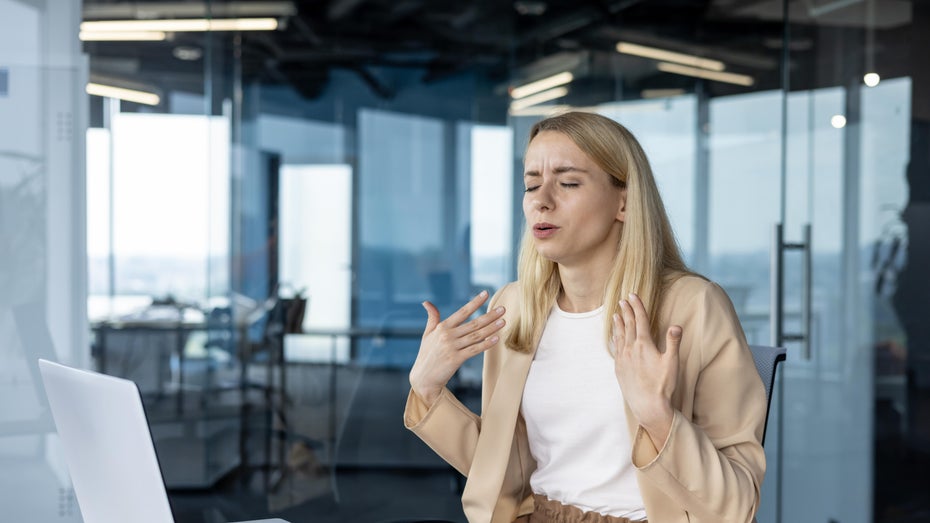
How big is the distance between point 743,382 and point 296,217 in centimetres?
340

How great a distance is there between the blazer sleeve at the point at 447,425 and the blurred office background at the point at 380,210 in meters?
1.76

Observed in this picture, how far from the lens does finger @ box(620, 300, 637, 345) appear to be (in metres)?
1.49

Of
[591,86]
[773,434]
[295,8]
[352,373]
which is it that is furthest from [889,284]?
[295,8]

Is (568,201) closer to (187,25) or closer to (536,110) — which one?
(536,110)

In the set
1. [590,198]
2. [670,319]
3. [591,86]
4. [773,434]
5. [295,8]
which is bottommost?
[773,434]

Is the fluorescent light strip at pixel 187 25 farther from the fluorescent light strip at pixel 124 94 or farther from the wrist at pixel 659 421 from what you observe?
the wrist at pixel 659 421

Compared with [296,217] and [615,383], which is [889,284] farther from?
[296,217]

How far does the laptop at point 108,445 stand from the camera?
1.20 m

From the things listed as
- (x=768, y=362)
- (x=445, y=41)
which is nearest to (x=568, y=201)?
(x=768, y=362)

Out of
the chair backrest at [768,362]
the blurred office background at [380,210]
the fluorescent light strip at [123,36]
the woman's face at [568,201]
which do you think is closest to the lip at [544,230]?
the woman's face at [568,201]

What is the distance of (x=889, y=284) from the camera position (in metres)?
3.29

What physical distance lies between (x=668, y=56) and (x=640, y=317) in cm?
310

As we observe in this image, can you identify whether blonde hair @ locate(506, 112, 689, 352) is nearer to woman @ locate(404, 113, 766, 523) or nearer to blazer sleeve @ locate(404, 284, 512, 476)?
woman @ locate(404, 113, 766, 523)

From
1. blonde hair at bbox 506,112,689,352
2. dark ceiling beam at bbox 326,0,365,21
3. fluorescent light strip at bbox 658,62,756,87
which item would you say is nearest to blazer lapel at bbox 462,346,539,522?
blonde hair at bbox 506,112,689,352
